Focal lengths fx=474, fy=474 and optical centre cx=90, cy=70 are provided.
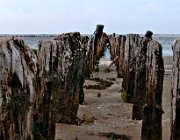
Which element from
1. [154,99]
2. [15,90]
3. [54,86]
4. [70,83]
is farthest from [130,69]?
[15,90]

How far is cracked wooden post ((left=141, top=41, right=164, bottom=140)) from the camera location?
6.77 meters

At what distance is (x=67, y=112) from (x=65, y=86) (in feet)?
2.51

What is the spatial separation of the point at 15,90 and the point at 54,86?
316 cm

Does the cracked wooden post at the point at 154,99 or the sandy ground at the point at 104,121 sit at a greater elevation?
the cracked wooden post at the point at 154,99

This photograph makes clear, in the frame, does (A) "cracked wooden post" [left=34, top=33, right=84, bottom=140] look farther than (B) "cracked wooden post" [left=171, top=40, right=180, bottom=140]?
Yes

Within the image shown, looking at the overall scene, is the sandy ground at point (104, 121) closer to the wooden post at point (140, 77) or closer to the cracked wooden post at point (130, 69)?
the cracked wooden post at point (130, 69)

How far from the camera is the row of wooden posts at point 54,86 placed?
3.77 metres

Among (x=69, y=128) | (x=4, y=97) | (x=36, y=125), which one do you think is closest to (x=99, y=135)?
(x=69, y=128)

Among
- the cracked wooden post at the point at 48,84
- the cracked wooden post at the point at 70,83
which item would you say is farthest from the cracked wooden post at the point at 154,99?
the cracked wooden post at the point at 70,83

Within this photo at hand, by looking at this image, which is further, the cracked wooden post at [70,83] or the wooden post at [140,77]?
the wooden post at [140,77]

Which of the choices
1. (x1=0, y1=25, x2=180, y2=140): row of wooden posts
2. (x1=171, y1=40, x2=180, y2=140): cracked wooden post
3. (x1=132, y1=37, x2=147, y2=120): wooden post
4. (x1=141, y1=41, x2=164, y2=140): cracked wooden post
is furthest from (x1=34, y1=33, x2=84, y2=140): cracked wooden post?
(x1=132, y1=37, x2=147, y2=120): wooden post

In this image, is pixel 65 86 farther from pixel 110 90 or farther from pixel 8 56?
pixel 110 90

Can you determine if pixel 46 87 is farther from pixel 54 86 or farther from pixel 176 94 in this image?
pixel 176 94

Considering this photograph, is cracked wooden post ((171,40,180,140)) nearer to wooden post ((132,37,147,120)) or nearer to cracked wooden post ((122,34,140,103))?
wooden post ((132,37,147,120))
